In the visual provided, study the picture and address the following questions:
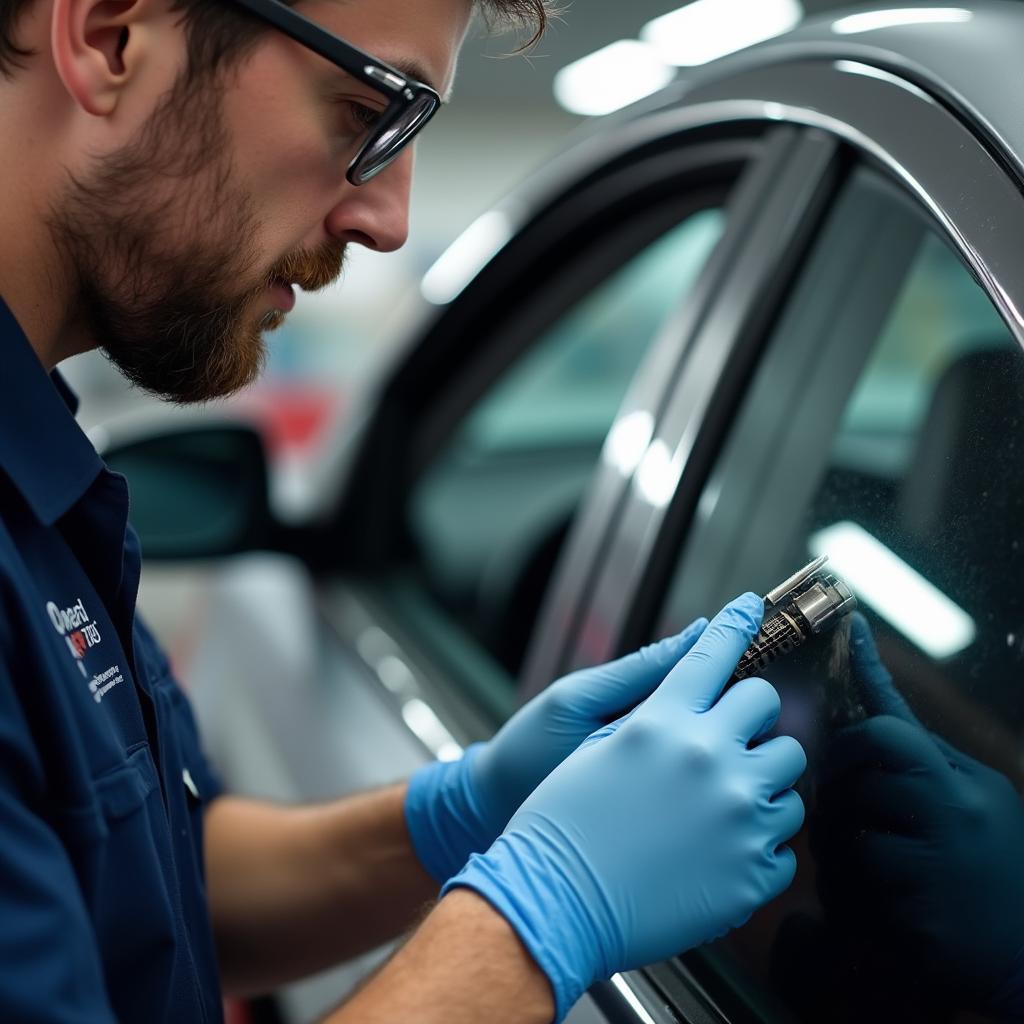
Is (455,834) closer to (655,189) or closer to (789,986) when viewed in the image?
(789,986)

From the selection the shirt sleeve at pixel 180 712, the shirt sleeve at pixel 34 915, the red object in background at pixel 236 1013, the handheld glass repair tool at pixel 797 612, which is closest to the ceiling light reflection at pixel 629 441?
the handheld glass repair tool at pixel 797 612

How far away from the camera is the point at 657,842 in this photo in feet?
2.70

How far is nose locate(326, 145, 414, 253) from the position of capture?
3.45 feet

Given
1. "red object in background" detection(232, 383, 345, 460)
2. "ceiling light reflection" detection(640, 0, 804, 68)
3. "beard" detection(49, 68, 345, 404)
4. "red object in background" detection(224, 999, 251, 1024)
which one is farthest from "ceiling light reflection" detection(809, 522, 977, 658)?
"ceiling light reflection" detection(640, 0, 804, 68)

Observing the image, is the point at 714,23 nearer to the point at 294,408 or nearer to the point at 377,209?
the point at 294,408

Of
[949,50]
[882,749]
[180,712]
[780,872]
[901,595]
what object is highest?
[949,50]

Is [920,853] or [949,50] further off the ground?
[949,50]

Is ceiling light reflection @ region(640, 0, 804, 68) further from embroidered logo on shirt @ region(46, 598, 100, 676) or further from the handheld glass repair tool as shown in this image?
embroidered logo on shirt @ region(46, 598, 100, 676)

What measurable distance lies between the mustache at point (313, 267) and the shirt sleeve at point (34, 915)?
0.45 metres

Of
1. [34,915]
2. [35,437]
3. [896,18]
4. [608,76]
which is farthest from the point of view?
[608,76]

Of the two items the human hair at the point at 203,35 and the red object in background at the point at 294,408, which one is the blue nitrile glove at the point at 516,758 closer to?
the human hair at the point at 203,35

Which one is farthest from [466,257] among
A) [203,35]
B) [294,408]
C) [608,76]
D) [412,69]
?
[608,76]

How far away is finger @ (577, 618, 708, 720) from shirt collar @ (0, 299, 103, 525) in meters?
0.47

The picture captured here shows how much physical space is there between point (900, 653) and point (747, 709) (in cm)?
12
